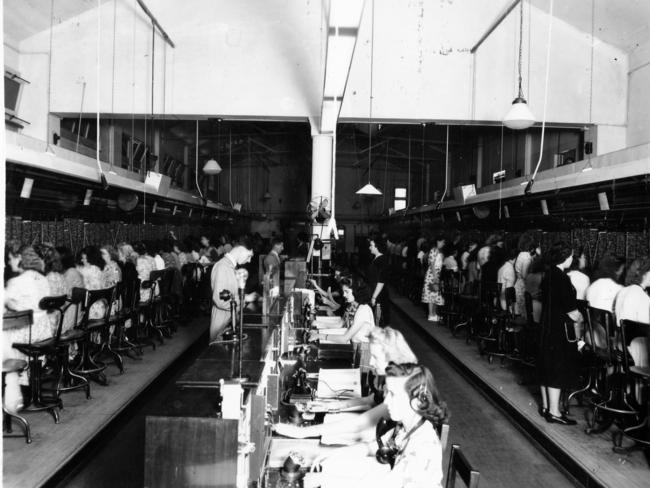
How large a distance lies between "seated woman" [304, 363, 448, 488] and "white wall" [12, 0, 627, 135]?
7552 millimetres

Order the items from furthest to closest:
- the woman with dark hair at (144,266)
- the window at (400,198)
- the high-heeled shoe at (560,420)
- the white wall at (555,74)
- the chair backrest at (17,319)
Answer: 1. the window at (400,198)
2. the white wall at (555,74)
3. the woman with dark hair at (144,266)
4. the high-heeled shoe at (560,420)
5. the chair backrest at (17,319)

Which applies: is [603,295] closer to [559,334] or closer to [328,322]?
[559,334]

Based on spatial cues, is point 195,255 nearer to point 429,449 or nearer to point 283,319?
point 283,319

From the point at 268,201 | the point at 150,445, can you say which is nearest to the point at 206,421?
the point at 150,445

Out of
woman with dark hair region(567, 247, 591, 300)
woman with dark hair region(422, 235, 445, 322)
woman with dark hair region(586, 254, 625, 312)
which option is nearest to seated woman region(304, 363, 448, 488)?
woman with dark hair region(586, 254, 625, 312)

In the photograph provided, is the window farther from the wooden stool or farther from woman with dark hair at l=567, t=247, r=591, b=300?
the wooden stool

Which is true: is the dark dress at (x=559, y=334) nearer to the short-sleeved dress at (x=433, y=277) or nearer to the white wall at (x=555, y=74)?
the white wall at (x=555, y=74)

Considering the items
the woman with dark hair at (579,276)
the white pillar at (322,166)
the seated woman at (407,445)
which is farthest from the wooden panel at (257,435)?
the white pillar at (322,166)

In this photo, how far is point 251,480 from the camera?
197cm

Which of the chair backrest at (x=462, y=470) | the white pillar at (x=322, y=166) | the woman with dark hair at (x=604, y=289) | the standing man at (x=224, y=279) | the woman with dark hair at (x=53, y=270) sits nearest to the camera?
the chair backrest at (x=462, y=470)

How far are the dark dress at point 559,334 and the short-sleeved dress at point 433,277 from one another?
5.44m

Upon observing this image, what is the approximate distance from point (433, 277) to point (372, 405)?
24.9ft

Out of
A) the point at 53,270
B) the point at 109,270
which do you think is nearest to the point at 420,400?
the point at 53,270

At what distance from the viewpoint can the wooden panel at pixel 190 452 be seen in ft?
5.26
